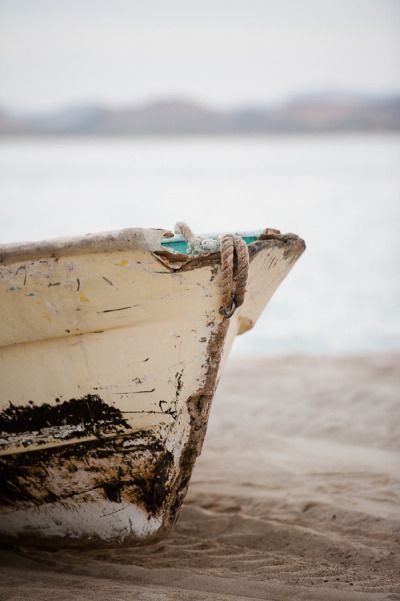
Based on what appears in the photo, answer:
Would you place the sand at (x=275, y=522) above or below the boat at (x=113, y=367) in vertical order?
below

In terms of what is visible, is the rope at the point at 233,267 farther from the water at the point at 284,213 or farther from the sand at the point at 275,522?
the water at the point at 284,213

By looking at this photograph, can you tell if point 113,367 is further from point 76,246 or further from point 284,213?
point 284,213

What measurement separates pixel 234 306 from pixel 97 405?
1.92 feet

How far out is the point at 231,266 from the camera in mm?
2164

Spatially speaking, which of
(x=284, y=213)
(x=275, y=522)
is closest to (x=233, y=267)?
(x=275, y=522)

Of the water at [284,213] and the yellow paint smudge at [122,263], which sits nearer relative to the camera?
the yellow paint smudge at [122,263]

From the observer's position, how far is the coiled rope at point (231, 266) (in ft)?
7.11

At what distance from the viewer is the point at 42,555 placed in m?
2.57

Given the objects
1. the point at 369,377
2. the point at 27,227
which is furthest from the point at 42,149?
the point at 369,377

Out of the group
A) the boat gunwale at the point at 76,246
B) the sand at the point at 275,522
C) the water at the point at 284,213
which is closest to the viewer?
the boat gunwale at the point at 76,246

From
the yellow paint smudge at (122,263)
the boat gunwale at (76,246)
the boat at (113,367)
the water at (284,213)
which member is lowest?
the water at (284,213)

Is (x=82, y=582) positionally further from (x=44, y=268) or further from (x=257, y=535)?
(x=44, y=268)

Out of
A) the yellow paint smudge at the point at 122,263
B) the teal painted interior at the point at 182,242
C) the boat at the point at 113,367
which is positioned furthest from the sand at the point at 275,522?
the teal painted interior at the point at 182,242

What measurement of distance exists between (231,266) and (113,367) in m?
0.53
